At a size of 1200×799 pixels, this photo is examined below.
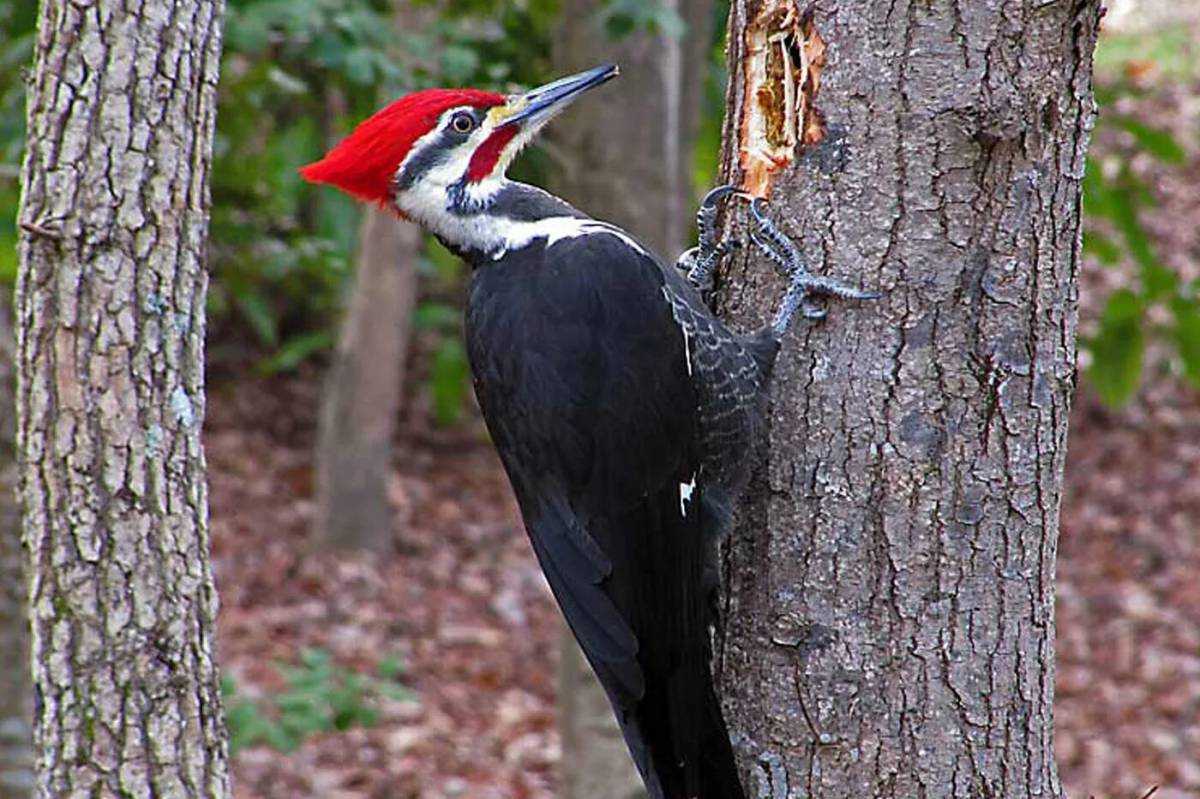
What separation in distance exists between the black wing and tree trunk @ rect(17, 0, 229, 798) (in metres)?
0.52

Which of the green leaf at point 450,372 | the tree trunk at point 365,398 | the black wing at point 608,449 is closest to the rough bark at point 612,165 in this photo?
the black wing at point 608,449

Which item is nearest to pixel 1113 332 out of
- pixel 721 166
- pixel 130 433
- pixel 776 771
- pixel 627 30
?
pixel 627 30

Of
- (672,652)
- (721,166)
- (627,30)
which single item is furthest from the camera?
(627,30)

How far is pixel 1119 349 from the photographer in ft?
16.2

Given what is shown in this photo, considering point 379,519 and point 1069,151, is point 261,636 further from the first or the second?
point 1069,151

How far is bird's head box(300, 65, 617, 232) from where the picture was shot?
8.50 feet

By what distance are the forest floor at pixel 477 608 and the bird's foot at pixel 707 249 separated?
314 centimetres

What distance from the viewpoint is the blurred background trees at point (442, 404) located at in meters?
4.19

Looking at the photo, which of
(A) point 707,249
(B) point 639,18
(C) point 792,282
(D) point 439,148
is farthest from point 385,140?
(B) point 639,18

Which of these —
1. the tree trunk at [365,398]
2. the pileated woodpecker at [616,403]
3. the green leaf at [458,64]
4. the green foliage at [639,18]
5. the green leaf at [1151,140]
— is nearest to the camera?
the pileated woodpecker at [616,403]

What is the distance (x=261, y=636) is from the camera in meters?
6.59

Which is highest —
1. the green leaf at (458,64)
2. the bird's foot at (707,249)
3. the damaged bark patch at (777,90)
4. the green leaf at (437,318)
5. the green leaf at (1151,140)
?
the green leaf at (1151,140)

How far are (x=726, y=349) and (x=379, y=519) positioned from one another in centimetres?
497

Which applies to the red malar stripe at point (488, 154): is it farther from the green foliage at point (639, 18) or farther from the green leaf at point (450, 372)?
the green leaf at point (450, 372)
